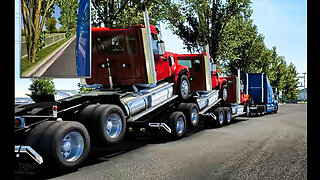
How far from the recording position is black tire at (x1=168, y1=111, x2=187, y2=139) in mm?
10344

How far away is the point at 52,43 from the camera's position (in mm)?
8695

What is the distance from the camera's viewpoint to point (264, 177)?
567cm

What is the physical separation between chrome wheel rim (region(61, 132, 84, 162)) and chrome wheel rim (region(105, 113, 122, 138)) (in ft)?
3.79

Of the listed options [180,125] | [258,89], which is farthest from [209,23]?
[180,125]

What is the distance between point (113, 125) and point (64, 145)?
6.03ft

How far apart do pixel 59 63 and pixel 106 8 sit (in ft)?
34.8

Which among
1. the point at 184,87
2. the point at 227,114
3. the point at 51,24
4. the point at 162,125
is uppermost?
the point at 51,24

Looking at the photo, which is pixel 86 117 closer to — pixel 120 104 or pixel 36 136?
pixel 120 104

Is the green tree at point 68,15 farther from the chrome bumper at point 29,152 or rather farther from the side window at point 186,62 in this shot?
the side window at point 186,62

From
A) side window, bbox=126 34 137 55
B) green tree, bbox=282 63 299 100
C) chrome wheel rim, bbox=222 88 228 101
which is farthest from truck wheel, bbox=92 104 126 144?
green tree, bbox=282 63 299 100

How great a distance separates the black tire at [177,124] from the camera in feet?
33.9

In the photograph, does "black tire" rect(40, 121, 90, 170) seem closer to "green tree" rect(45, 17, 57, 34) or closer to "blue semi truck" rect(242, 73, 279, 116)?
"green tree" rect(45, 17, 57, 34)

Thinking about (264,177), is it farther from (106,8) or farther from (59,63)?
(106,8)
